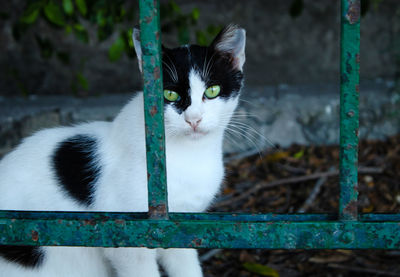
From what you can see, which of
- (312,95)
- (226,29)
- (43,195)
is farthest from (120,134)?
(312,95)

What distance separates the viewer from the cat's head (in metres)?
1.65

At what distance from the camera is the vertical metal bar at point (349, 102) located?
3.02 ft

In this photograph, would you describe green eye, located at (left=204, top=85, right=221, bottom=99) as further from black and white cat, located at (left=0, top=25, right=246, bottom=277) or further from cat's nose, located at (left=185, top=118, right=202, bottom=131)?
cat's nose, located at (left=185, top=118, right=202, bottom=131)

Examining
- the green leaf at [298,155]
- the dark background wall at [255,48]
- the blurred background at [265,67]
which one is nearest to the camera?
the green leaf at [298,155]

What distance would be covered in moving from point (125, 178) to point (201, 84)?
1.39 ft

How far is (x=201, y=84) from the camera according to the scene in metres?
1.69

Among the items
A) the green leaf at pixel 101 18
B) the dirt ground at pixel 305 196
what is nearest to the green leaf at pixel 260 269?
the dirt ground at pixel 305 196

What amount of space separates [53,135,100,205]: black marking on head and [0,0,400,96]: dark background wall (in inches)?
73.4

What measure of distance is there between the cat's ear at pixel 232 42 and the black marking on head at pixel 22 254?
99 cm

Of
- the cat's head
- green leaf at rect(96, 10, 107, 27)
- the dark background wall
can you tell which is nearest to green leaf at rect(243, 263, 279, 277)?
the cat's head

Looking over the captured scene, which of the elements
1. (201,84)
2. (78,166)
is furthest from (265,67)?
(78,166)

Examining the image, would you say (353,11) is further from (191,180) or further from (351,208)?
(191,180)

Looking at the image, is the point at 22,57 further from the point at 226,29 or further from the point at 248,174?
the point at 226,29

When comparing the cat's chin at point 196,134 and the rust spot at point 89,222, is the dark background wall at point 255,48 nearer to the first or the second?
the cat's chin at point 196,134
